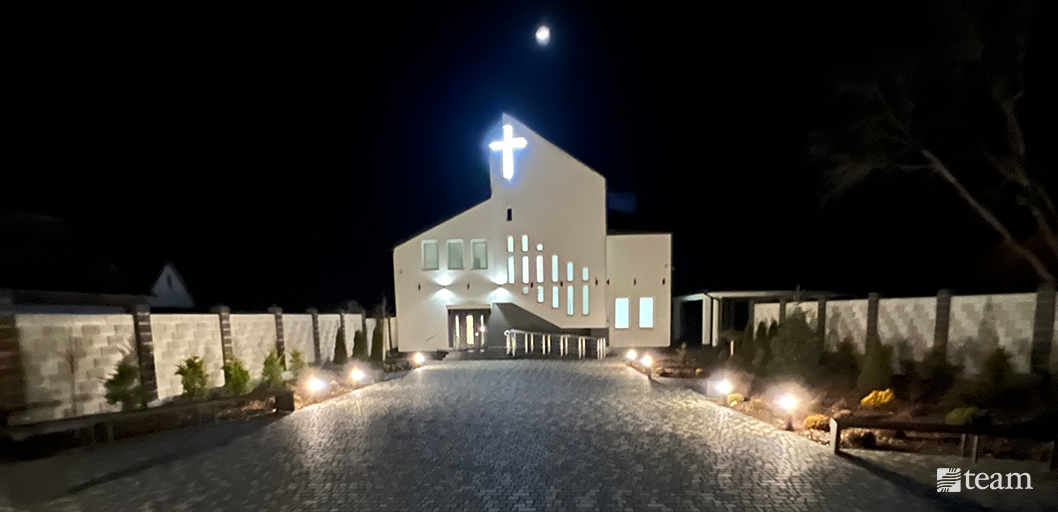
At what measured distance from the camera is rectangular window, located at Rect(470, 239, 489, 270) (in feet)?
58.9

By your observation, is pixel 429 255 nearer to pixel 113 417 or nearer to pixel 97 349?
pixel 97 349

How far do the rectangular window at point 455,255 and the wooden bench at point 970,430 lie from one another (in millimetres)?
14005

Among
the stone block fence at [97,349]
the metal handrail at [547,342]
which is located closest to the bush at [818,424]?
the metal handrail at [547,342]

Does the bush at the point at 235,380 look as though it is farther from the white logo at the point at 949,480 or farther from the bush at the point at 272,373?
the white logo at the point at 949,480

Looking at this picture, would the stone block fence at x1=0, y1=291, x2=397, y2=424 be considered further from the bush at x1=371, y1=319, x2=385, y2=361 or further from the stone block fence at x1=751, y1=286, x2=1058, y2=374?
the stone block fence at x1=751, y1=286, x2=1058, y2=374

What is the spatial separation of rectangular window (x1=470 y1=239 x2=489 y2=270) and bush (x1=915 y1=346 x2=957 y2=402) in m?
13.4

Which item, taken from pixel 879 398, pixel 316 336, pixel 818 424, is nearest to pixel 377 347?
pixel 316 336

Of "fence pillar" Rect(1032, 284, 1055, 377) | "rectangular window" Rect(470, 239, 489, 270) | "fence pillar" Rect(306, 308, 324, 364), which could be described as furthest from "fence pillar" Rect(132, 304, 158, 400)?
"fence pillar" Rect(1032, 284, 1055, 377)

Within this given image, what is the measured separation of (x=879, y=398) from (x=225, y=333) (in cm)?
1329

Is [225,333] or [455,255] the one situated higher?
[455,255]

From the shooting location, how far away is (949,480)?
5180mm

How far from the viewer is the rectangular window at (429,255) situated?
18.1 metres

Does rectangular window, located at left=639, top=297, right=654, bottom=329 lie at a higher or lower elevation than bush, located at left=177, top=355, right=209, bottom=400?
lower

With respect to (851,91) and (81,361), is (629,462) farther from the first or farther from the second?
(851,91)
